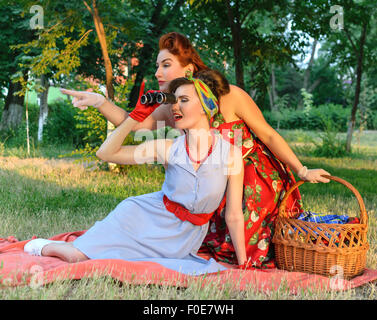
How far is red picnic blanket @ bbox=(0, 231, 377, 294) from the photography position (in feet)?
8.57

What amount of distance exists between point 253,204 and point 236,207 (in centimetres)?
22

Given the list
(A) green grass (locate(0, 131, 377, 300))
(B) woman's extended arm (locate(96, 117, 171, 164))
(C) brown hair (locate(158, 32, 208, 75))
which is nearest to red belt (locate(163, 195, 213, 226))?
(B) woman's extended arm (locate(96, 117, 171, 164))

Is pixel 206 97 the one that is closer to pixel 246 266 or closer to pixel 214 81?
pixel 214 81

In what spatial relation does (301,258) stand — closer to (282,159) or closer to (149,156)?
(282,159)

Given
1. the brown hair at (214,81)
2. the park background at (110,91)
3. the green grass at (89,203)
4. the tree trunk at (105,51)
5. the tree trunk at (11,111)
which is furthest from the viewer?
the tree trunk at (11,111)

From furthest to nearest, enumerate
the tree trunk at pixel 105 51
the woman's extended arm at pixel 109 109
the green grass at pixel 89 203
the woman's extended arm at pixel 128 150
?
the tree trunk at pixel 105 51 → the woman's extended arm at pixel 109 109 → the woman's extended arm at pixel 128 150 → the green grass at pixel 89 203

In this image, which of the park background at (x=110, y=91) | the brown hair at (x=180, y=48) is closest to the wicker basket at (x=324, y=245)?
the park background at (x=110, y=91)

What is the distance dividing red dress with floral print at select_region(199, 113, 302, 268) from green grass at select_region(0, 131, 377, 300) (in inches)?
22.0

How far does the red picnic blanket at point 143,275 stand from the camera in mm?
2611

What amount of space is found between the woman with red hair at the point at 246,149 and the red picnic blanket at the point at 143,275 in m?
0.31

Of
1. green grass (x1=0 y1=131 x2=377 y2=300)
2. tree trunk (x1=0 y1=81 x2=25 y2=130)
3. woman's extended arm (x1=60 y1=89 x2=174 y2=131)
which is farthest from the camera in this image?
tree trunk (x1=0 y1=81 x2=25 y2=130)

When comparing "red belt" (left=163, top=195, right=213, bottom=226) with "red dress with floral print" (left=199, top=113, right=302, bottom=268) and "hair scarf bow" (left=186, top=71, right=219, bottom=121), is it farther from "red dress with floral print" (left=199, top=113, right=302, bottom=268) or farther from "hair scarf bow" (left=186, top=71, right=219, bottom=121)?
"hair scarf bow" (left=186, top=71, right=219, bottom=121)

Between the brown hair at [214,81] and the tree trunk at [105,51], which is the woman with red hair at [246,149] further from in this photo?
the tree trunk at [105,51]

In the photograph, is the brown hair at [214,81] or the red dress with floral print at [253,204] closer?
the brown hair at [214,81]
